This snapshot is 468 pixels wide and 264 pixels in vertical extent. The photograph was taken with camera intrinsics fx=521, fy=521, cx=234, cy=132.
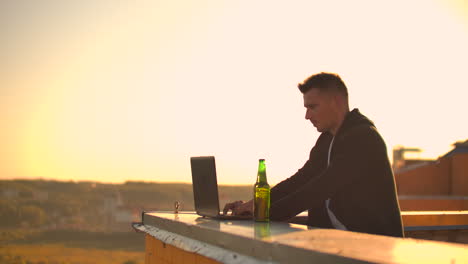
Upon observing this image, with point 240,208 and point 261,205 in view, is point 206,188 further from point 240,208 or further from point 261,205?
point 261,205

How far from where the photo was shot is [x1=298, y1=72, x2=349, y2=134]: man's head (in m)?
2.90

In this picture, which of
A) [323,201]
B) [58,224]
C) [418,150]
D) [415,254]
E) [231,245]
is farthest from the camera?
[58,224]

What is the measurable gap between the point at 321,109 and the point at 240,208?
714 millimetres

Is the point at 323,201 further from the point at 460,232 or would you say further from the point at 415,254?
the point at 460,232

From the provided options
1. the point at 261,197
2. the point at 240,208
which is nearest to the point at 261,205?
the point at 261,197

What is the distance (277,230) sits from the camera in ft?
6.39

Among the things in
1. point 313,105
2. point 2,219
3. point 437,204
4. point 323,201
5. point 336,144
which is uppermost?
point 313,105

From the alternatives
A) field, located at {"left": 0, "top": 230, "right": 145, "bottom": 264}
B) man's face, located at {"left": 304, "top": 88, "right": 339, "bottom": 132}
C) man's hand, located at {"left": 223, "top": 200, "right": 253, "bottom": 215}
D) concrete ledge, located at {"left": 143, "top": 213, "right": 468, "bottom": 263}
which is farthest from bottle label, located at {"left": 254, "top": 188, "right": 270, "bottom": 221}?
field, located at {"left": 0, "top": 230, "right": 145, "bottom": 264}

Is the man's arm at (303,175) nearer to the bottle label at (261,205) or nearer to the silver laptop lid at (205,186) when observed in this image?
the silver laptop lid at (205,186)

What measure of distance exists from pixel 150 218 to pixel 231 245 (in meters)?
1.30

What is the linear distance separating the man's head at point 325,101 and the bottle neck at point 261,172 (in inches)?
20.4

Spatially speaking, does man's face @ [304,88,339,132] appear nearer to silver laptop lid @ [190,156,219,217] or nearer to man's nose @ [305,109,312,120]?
man's nose @ [305,109,312,120]

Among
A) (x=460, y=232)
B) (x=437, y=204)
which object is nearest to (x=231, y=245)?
(x=460, y=232)

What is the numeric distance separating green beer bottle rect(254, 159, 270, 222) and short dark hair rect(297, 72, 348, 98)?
24.5 inches
